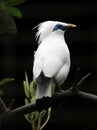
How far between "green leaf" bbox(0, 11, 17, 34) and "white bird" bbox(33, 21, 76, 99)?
7.5 inches

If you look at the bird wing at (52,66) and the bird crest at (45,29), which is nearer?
the bird wing at (52,66)

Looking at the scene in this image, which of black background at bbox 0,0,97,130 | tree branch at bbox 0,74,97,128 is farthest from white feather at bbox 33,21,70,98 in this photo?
black background at bbox 0,0,97,130

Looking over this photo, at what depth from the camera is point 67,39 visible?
247cm

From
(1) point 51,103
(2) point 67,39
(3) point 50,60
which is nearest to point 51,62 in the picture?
(3) point 50,60

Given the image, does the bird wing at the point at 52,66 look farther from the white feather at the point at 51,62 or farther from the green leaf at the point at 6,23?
the green leaf at the point at 6,23

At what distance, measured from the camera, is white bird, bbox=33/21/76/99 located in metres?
1.13

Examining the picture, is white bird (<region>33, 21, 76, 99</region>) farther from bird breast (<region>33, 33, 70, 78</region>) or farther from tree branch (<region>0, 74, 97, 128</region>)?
tree branch (<region>0, 74, 97, 128</region>)

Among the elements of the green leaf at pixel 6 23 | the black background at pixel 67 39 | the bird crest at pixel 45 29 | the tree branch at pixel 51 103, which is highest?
the green leaf at pixel 6 23

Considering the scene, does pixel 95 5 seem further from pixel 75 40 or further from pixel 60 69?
pixel 60 69

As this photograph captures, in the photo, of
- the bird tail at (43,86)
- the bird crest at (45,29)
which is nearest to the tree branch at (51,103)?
the bird tail at (43,86)

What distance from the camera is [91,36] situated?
Answer: 91.7 inches

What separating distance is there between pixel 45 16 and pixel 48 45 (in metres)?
1.14

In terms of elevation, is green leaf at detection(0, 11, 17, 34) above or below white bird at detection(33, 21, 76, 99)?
above

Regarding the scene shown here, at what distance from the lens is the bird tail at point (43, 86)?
1.11 m
